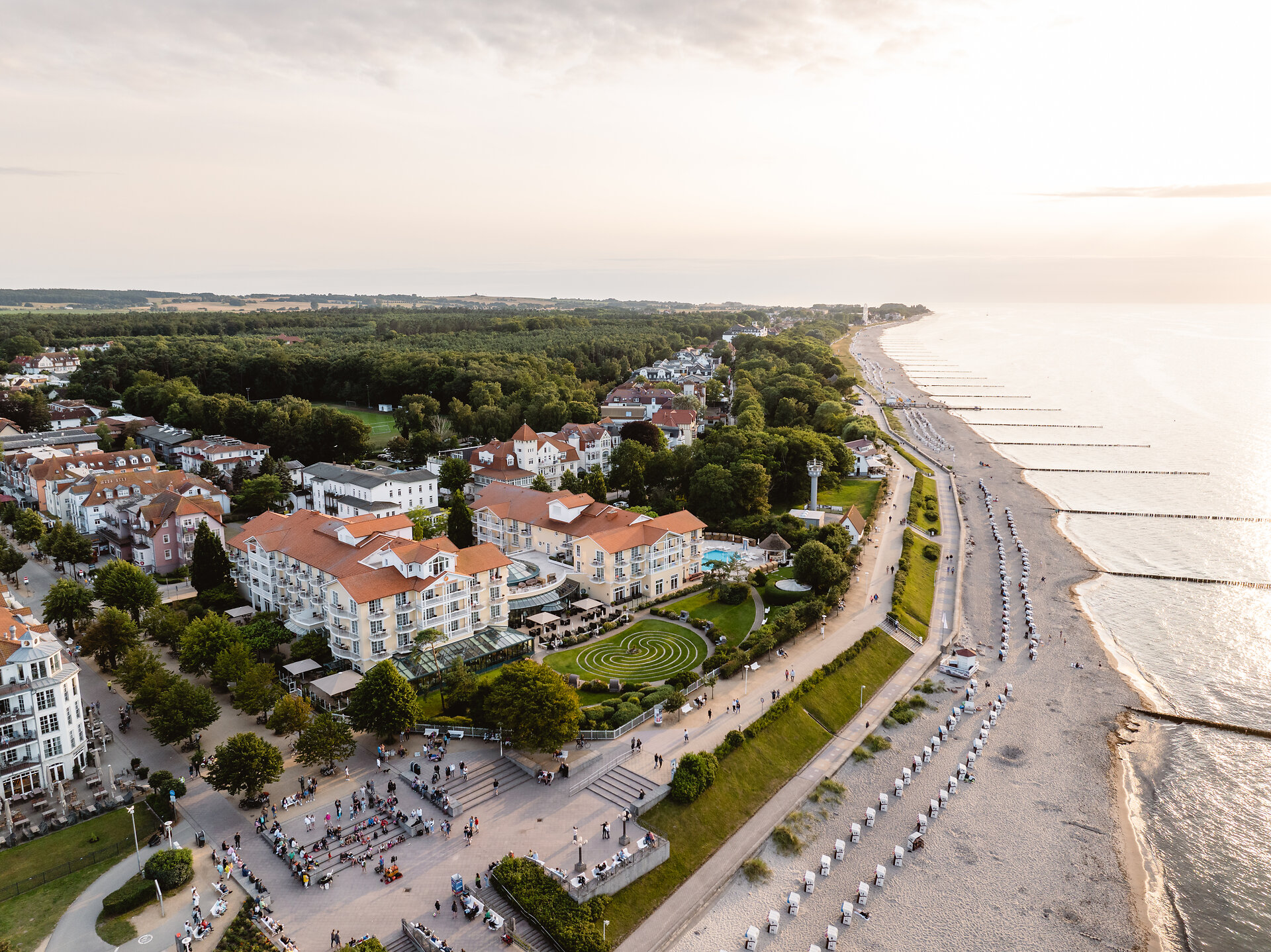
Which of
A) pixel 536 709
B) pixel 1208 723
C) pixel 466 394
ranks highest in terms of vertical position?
pixel 466 394

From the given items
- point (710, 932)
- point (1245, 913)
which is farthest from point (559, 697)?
point (1245, 913)

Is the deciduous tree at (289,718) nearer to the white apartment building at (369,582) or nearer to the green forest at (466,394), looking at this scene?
the white apartment building at (369,582)

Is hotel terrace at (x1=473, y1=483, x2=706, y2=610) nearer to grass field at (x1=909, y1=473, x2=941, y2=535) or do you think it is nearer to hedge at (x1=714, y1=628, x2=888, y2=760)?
hedge at (x1=714, y1=628, x2=888, y2=760)

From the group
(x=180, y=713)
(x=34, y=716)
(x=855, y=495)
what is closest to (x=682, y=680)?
(x=180, y=713)

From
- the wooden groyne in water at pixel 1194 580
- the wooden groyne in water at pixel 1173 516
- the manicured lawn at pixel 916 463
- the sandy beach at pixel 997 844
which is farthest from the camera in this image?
the manicured lawn at pixel 916 463

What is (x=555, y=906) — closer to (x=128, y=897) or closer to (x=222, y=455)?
(x=128, y=897)

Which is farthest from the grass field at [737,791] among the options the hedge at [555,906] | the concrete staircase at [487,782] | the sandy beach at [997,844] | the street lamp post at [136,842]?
the street lamp post at [136,842]
